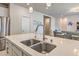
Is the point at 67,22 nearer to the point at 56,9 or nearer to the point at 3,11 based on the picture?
the point at 56,9

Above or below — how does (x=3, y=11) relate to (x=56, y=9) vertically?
above

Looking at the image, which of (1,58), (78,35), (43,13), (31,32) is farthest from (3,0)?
(31,32)

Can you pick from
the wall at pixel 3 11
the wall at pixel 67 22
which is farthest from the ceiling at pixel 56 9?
the wall at pixel 3 11

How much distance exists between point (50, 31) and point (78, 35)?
593 millimetres

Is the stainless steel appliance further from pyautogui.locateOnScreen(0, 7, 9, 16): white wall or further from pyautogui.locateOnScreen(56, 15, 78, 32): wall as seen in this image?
pyautogui.locateOnScreen(56, 15, 78, 32): wall

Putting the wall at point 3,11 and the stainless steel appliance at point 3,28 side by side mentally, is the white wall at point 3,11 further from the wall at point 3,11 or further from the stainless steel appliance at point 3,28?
the stainless steel appliance at point 3,28

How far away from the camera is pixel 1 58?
102cm

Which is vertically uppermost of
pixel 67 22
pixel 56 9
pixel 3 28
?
pixel 56 9

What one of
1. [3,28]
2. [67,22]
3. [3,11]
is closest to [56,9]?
[67,22]

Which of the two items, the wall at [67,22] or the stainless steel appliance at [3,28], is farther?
the stainless steel appliance at [3,28]

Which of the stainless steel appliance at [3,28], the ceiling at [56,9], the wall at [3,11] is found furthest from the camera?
the wall at [3,11]

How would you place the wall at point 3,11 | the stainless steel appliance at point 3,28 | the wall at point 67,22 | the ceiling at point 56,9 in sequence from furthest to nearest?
the wall at point 3,11
the stainless steel appliance at point 3,28
the ceiling at point 56,9
the wall at point 67,22

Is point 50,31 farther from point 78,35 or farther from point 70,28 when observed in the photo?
point 78,35

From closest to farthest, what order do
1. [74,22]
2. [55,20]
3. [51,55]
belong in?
1. [51,55]
2. [74,22]
3. [55,20]
